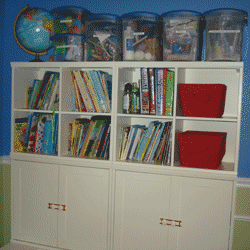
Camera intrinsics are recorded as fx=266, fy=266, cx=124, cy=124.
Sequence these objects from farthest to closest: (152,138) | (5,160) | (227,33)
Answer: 1. (5,160)
2. (152,138)
3. (227,33)

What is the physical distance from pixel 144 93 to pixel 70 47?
2.18 ft

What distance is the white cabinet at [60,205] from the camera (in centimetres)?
201

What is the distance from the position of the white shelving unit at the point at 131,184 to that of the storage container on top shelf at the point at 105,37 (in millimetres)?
70

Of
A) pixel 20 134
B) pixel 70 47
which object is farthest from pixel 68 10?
pixel 20 134

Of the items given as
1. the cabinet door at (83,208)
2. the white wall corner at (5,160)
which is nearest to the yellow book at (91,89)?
the cabinet door at (83,208)

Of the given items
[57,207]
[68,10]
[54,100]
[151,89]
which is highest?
[68,10]

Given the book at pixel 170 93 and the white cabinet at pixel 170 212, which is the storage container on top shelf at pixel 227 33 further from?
the white cabinet at pixel 170 212

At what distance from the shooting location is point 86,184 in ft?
6.66

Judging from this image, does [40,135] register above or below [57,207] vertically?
above

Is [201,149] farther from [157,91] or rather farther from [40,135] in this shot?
[40,135]

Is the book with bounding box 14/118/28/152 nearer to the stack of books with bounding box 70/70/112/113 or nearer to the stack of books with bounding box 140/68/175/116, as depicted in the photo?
the stack of books with bounding box 70/70/112/113

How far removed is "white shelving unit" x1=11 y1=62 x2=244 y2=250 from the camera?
179 cm

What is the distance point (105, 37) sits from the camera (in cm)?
193

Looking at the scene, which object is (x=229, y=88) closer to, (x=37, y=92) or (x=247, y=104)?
(x=247, y=104)
